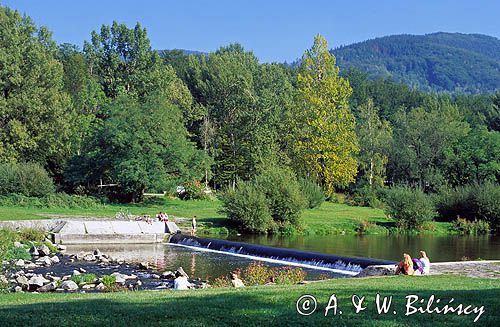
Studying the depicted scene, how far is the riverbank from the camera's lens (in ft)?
139

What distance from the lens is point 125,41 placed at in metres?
70.7

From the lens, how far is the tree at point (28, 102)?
54.7 metres

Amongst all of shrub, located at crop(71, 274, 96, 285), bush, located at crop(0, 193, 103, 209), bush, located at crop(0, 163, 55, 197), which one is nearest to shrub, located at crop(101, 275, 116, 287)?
shrub, located at crop(71, 274, 96, 285)

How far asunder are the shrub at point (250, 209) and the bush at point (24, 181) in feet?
50.4

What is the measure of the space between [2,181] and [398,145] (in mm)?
43065

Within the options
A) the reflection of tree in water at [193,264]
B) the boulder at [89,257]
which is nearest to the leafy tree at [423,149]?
the reflection of tree in water at [193,264]

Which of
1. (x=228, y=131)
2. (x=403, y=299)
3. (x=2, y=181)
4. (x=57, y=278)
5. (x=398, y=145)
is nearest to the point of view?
(x=403, y=299)

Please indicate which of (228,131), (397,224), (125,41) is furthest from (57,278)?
(125,41)

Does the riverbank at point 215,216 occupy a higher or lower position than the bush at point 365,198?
lower

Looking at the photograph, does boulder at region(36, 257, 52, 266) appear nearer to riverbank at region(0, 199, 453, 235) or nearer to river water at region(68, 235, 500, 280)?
river water at region(68, 235, 500, 280)

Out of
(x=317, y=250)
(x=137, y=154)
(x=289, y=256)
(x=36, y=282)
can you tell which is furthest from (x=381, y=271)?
(x=137, y=154)

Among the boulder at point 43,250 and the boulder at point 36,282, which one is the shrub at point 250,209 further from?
the boulder at point 36,282

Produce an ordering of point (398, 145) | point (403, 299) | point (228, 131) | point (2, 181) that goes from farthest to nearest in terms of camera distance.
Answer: point (398, 145)
point (228, 131)
point (2, 181)
point (403, 299)

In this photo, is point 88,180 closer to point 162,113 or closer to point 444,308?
point 162,113
